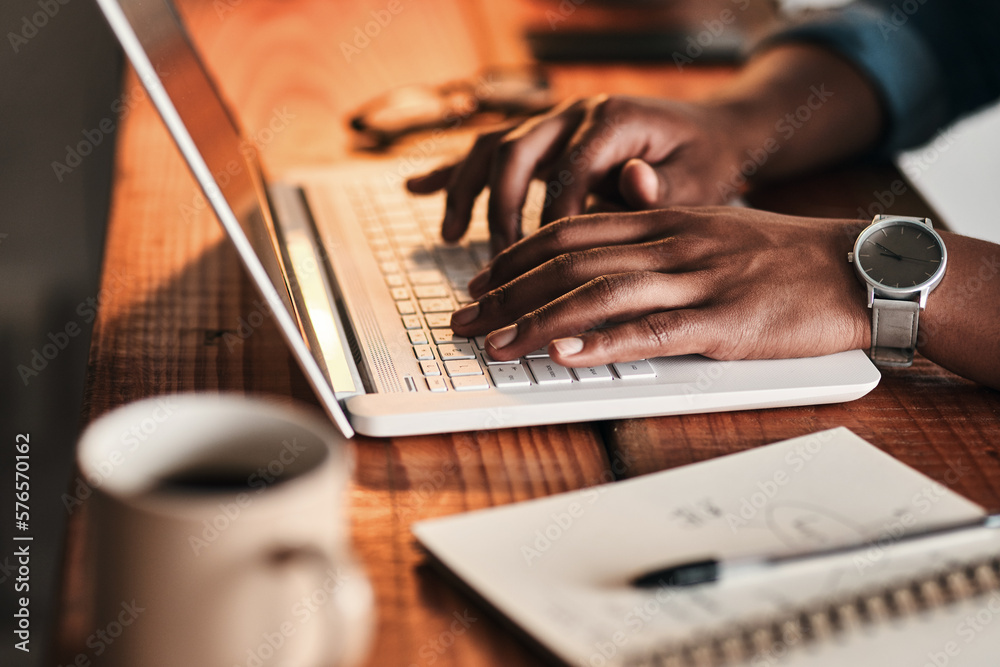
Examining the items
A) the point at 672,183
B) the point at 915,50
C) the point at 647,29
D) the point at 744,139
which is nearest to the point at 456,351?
the point at 672,183

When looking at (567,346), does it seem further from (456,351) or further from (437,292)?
(437,292)

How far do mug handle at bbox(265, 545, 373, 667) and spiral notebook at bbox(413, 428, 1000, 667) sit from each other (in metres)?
0.05

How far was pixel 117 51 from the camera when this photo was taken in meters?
1.15

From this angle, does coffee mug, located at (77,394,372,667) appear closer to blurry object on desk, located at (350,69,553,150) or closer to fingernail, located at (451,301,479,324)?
fingernail, located at (451,301,479,324)

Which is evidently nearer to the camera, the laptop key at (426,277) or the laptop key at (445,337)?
the laptop key at (445,337)

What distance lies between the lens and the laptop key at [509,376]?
57cm

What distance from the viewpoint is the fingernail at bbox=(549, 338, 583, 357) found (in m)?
0.56

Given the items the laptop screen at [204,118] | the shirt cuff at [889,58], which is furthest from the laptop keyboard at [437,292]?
the shirt cuff at [889,58]

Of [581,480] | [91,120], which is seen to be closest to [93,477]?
[581,480]

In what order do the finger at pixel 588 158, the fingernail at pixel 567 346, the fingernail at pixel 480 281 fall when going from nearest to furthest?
1. the fingernail at pixel 567 346
2. the fingernail at pixel 480 281
3. the finger at pixel 588 158

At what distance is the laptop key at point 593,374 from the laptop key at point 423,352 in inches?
4.1

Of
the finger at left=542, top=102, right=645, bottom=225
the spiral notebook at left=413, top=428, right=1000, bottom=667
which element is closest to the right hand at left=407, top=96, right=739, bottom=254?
the finger at left=542, top=102, right=645, bottom=225

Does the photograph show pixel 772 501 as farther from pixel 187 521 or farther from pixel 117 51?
pixel 117 51

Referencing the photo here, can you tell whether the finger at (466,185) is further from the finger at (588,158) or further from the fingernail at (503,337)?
the fingernail at (503,337)
